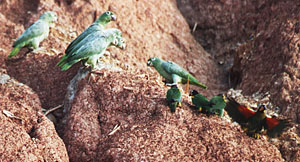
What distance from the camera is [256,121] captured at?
209 inches

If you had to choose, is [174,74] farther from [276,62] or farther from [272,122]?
[276,62]

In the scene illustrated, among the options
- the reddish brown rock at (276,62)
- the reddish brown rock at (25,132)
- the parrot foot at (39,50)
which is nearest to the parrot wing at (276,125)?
the reddish brown rock at (276,62)

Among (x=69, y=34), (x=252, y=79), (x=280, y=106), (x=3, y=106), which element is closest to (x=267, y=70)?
(x=252, y=79)

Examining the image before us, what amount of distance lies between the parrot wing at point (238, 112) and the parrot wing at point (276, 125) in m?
0.29

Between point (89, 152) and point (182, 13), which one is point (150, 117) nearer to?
point (89, 152)

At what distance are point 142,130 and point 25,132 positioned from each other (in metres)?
1.54

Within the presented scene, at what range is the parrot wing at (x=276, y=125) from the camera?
5.34 metres

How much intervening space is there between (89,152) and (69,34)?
139 inches

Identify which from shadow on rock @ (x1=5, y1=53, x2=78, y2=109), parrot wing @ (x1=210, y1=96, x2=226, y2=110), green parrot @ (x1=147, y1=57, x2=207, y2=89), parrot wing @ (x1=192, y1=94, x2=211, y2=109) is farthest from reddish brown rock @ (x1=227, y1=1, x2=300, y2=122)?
shadow on rock @ (x1=5, y1=53, x2=78, y2=109)

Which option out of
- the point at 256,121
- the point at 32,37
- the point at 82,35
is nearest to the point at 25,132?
the point at 82,35

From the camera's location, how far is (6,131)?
4438 mm

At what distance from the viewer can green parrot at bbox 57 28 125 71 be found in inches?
213

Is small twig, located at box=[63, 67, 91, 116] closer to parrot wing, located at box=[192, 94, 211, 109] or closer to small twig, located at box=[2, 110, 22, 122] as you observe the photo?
small twig, located at box=[2, 110, 22, 122]

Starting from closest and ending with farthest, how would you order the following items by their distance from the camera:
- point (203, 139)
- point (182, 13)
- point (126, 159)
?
point (126, 159), point (203, 139), point (182, 13)
